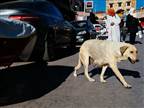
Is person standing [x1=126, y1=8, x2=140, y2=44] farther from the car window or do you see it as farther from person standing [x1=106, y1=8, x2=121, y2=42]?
the car window

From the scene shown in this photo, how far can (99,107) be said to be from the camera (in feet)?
26.4

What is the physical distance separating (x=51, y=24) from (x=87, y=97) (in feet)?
16.7

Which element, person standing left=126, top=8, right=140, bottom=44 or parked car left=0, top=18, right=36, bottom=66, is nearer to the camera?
parked car left=0, top=18, right=36, bottom=66

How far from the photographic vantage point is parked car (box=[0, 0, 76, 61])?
12297 millimetres

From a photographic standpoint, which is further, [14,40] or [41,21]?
[41,21]

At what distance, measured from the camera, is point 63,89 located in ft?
31.9

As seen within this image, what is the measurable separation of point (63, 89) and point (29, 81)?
1.24 meters

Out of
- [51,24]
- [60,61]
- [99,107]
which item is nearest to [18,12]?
[51,24]

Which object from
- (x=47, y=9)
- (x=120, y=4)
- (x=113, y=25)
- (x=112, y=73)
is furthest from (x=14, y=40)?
(x=120, y=4)

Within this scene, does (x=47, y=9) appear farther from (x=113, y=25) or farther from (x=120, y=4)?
(x=120, y=4)

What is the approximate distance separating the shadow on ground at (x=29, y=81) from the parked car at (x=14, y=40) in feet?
2.35

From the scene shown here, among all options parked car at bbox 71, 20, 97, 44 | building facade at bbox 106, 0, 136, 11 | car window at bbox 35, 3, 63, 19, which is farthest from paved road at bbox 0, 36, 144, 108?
building facade at bbox 106, 0, 136, 11

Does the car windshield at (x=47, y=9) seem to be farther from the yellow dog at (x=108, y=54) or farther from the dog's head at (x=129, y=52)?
the dog's head at (x=129, y=52)

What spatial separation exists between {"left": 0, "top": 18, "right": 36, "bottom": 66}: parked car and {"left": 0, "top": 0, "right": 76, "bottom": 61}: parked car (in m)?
2.75
